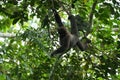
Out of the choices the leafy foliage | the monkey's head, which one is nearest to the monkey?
the monkey's head

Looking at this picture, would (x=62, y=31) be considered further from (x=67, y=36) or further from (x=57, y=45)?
(x=57, y=45)

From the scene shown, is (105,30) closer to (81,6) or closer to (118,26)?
(118,26)

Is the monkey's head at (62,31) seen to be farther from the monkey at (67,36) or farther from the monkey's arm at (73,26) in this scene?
the monkey's arm at (73,26)

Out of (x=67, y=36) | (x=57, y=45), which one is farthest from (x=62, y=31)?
(x=57, y=45)

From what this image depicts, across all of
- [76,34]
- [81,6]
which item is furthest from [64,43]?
[81,6]

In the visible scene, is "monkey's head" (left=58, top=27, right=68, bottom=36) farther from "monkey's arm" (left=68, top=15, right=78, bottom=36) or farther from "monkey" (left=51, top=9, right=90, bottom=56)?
"monkey's arm" (left=68, top=15, right=78, bottom=36)

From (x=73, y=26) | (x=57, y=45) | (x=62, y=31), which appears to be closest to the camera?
(x=62, y=31)

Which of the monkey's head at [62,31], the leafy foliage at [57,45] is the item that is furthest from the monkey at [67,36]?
the leafy foliage at [57,45]

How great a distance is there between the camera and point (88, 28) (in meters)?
3.66

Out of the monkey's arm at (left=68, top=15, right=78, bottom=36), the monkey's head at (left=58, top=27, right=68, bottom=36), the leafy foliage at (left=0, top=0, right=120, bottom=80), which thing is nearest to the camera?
the monkey's head at (left=58, top=27, right=68, bottom=36)

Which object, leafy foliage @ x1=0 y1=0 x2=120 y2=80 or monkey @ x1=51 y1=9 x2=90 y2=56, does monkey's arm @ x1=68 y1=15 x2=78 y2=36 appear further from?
leafy foliage @ x1=0 y1=0 x2=120 y2=80

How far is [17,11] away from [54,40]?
32.9 inches

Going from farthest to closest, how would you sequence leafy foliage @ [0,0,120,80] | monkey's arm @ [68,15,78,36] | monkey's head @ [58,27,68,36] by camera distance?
leafy foliage @ [0,0,120,80] < monkey's arm @ [68,15,78,36] < monkey's head @ [58,27,68,36]

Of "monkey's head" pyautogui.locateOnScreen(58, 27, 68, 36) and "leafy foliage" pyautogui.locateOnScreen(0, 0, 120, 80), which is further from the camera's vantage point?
"leafy foliage" pyautogui.locateOnScreen(0, 0, 120, 80)
